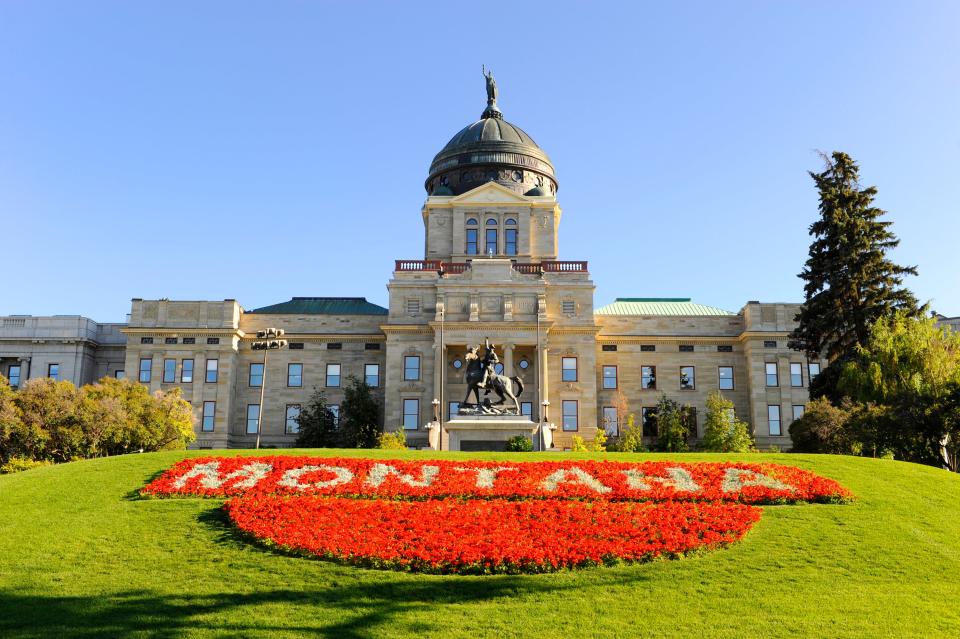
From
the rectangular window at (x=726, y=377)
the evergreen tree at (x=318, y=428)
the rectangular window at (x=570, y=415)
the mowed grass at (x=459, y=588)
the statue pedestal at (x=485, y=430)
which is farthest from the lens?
the rectangular window at (x=726, y=377)

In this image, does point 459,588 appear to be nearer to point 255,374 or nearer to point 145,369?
point 255,374

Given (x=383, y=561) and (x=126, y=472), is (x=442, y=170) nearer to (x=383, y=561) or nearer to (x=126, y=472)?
(x=126, y=472)

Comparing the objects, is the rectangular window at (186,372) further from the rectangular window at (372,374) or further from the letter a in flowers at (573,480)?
the letter a in flowers at (573,480)

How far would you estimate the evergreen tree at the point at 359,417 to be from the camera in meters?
65.3

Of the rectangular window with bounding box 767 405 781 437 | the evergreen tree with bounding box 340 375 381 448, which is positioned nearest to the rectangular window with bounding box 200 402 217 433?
the evergreen tree with bounding box 340 375 381 448

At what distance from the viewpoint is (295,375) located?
2810 inches

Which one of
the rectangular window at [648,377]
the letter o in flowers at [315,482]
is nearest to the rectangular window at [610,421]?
the rectangular window at [648,377]

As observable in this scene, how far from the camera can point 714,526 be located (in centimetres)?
2486

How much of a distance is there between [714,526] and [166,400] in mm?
39680

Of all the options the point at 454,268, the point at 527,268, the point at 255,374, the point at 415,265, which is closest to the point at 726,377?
the point at 527,268

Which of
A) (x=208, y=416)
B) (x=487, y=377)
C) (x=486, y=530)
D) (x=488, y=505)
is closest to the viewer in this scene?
(x=486, y=530)

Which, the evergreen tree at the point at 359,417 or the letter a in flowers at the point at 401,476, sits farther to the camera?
the evergreen tree at the point at 359,417

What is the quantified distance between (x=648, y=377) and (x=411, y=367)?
1825cm

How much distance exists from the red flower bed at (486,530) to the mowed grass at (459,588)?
1.76 feet
